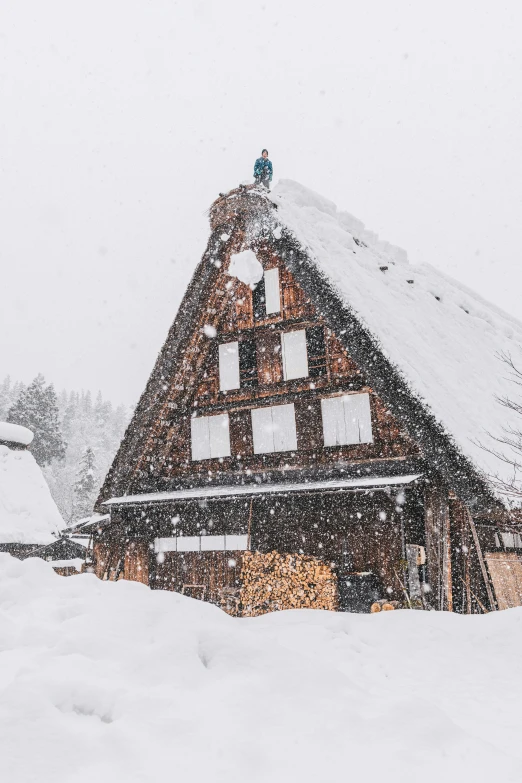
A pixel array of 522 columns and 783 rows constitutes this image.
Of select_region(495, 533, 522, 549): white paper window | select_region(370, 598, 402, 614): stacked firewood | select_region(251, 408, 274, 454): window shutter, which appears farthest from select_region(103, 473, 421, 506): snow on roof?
select_region(495, 533, 522, 549): white paper window

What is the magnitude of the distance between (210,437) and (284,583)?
337 cm

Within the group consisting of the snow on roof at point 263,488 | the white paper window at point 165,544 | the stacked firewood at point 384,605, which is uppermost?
the snow on roof at point 263,488

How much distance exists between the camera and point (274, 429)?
1152 centimetres

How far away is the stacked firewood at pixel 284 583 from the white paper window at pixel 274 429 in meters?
2.04

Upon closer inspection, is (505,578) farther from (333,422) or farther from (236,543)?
(236,543)

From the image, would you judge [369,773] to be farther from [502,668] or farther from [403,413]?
[403,413]

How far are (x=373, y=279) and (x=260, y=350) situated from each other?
11.2 feet

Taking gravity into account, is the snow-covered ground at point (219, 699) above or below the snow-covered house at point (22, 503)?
below

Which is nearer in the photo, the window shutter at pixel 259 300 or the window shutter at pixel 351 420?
the window shutter at pixel 351 420

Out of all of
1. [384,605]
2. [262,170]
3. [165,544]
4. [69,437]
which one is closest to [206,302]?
[262,170]

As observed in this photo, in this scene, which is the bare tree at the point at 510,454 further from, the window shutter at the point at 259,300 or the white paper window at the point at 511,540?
the window shutter at the point at 259,300

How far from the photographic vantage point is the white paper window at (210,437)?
1213 centimetres

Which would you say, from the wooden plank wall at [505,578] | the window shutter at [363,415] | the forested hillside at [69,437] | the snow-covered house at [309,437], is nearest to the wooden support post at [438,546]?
the snow-covered house at [309,437]

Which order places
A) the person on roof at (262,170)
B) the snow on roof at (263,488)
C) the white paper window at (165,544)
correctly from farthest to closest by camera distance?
1. the person on roof at (262,170)
2. the white paper window at (165,544)
3. the snow on roof at (263,488)
